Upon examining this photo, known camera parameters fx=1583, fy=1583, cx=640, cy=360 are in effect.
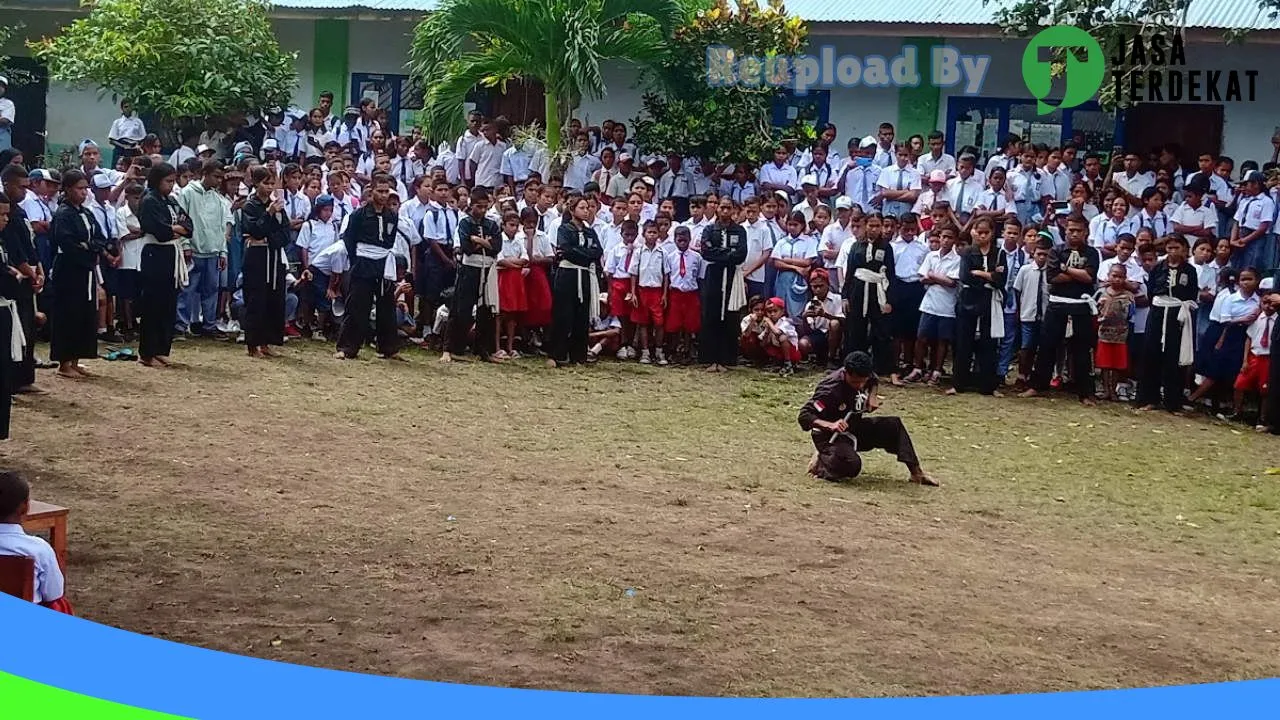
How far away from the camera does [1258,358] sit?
1334cm

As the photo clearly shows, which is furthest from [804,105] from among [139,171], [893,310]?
[139,171]

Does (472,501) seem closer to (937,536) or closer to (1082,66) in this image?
(937,536)

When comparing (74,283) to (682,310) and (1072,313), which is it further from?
(1072,313)

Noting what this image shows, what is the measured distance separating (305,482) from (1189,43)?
40.7ft

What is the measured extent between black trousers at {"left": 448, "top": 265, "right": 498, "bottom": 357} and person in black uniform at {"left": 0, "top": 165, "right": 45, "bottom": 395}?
4018 millimetres

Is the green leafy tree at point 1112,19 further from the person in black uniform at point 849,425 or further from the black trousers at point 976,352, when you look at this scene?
the person in black uniform at point 849,425

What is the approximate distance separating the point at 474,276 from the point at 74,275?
3.78 m

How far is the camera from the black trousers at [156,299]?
496 inches

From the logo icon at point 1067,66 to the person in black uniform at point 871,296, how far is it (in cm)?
386

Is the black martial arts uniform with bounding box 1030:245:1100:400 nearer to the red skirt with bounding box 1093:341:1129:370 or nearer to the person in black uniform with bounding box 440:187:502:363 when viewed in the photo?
the red skirt with bounding box 1093:341:1129:370

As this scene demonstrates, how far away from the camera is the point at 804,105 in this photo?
19.4 meters

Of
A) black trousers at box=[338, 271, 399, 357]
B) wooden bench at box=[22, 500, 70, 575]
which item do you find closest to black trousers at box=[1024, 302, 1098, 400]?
black trousers at box=[338, 271, 399, 357]

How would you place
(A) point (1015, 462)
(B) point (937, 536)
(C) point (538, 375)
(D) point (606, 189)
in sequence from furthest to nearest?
(D) point (606, 189)
(C) point (538, 375)
(A) point (1015, 462)
(B) point (937, 536)

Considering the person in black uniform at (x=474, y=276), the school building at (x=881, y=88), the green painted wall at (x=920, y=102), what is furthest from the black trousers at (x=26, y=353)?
the green painted wall at (x=920, y=102)
